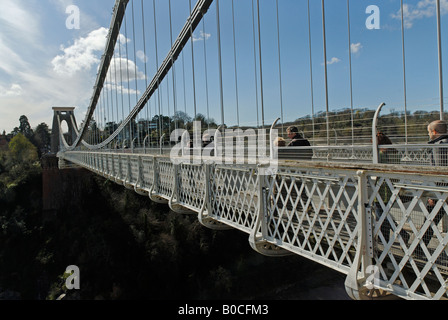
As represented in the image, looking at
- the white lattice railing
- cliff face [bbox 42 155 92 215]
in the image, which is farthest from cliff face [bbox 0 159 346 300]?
the white lattice railing

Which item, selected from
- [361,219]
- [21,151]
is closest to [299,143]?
[361,219]

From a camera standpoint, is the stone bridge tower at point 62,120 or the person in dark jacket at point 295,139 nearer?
the person in dark jacket at point 295,139

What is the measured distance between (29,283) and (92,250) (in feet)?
12.4

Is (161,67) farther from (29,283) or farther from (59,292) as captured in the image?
(29,283)

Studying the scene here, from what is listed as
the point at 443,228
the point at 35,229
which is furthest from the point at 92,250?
the point at 443,228

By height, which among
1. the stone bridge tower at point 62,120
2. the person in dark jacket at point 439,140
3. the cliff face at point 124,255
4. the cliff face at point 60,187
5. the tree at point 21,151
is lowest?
the cliff face at point 124,255

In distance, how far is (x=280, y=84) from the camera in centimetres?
852

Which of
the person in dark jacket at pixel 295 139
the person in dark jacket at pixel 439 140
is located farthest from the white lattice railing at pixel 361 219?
the person in dark jacket at pixel 295 139

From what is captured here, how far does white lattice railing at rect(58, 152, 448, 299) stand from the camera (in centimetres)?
190

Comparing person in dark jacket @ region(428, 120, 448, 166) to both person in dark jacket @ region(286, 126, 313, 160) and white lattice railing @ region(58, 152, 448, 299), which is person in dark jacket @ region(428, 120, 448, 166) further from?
person in dark jacket @ region(286, 126, 313, 160)

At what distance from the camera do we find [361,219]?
7.11 ft

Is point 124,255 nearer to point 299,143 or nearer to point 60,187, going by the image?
point 60,187

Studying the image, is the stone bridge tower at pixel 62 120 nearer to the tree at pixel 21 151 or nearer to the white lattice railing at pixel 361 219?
the tree at pixel 21 151

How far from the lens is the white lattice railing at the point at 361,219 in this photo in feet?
6.22
